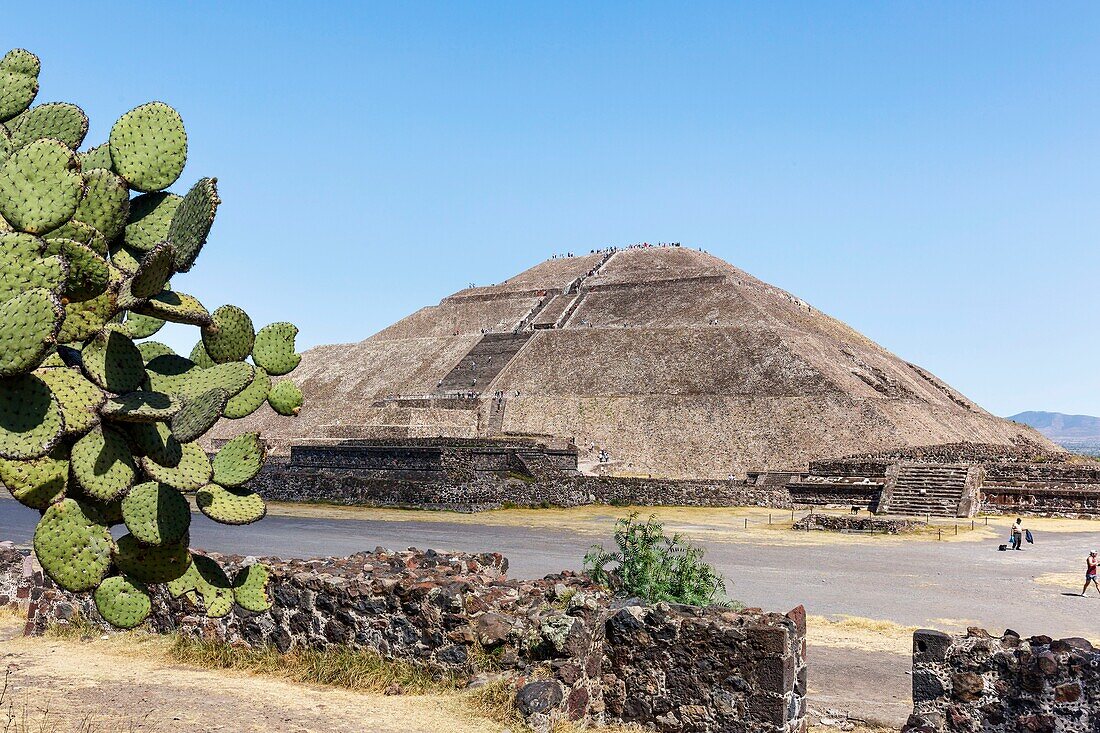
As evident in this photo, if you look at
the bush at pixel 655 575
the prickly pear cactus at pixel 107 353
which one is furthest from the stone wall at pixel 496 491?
the prickly pear cactus at pixel 107 353

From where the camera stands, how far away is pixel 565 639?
892 centimetres

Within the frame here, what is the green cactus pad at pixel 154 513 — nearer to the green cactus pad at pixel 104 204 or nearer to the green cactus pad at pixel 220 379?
the green cactus pad at pixel 220 379

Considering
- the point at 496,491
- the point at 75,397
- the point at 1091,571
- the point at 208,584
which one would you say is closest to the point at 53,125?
the point at 75,397

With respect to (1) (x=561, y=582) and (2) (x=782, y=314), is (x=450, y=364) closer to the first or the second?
(2) (x=782, y=314)

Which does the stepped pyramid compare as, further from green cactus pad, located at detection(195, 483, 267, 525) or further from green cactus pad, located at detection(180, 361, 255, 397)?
green cactus pad, located at detection(180, 361, 255, 397)

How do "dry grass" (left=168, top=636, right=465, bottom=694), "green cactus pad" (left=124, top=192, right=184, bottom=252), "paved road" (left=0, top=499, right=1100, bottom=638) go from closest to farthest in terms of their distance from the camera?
"green cactus pad" (left=124, top=192, right=184, bottom=252)
"dry grass" (left=168, top=636, right=465, bottom=694)
"paved road" (left=0, top=499, right=1100, bottom=638)

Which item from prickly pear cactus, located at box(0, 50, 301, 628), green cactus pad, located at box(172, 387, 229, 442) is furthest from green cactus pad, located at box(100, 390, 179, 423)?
green cactus pad, located at box(172, 387, 229, 442)

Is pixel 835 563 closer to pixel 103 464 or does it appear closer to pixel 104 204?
pixel 103 464

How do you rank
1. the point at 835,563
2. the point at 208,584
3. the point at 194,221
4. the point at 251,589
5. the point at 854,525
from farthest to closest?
the point at 854,525, the point at 835,563, the point at 251,589, the point at 208,584, the point at 194,221

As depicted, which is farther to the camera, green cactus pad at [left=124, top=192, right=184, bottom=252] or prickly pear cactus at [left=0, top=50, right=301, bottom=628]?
green cactus pad at [left=124, top=192, right=184, bottom=252]

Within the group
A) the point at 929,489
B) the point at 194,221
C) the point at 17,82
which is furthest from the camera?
the point at 929,489

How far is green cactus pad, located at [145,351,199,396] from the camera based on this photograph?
23.4 ft

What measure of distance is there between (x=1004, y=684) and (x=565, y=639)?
12.6 ft

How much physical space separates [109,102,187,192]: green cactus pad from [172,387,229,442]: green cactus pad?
5.27ft
